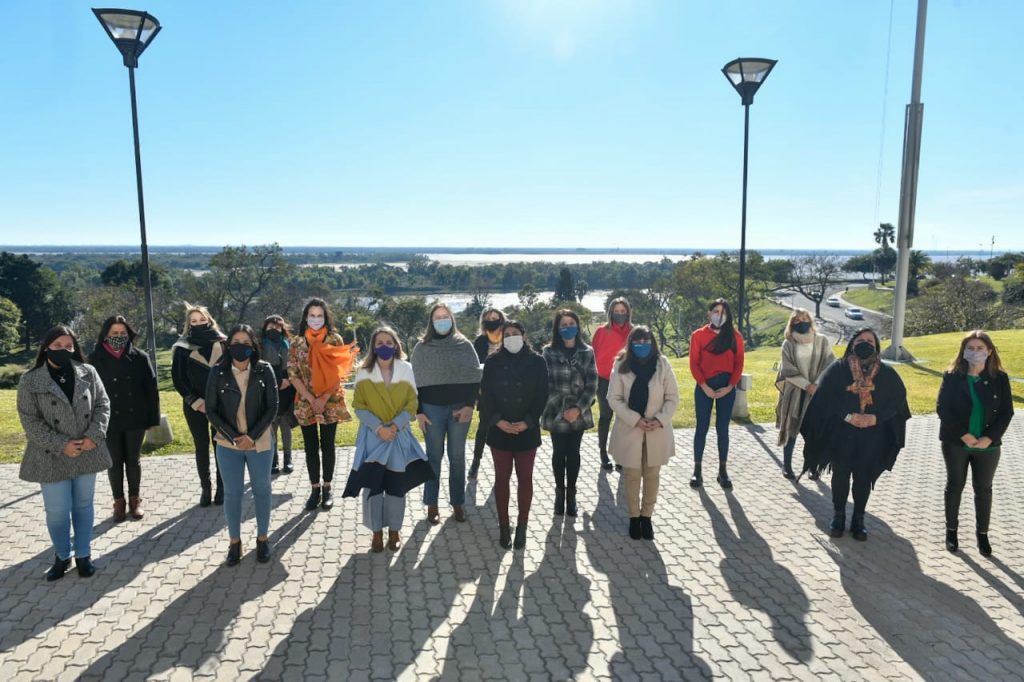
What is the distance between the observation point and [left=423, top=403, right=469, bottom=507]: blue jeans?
5.98 meters

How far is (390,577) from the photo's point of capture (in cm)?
494

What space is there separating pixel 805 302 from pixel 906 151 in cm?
8339

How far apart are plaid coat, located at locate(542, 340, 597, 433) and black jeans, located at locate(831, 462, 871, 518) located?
216cm

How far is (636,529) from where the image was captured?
18.6 feet

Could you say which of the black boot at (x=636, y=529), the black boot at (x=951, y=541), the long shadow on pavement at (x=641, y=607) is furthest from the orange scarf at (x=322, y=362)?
the black boot at (x=951, y=541)

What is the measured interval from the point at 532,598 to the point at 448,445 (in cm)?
178

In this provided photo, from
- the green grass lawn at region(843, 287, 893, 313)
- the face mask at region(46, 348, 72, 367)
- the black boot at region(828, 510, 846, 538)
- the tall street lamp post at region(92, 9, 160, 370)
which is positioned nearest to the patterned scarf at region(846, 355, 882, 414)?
the black boot at region(828, 510, 846, 538)

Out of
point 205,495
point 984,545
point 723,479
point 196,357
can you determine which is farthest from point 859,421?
point 205,495

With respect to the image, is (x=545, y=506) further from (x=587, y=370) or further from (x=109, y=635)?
(x=109, y=635)

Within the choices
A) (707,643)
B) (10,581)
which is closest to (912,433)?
(707,643)

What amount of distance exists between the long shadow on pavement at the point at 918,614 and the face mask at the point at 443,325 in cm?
370

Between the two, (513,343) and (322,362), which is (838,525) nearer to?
(513,343)

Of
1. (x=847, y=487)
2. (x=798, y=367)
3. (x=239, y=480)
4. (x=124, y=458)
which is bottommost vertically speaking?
(x=847, y=487)

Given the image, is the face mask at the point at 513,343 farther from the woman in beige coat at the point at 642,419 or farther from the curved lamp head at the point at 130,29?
the curved lamp head at the point at 130,29
